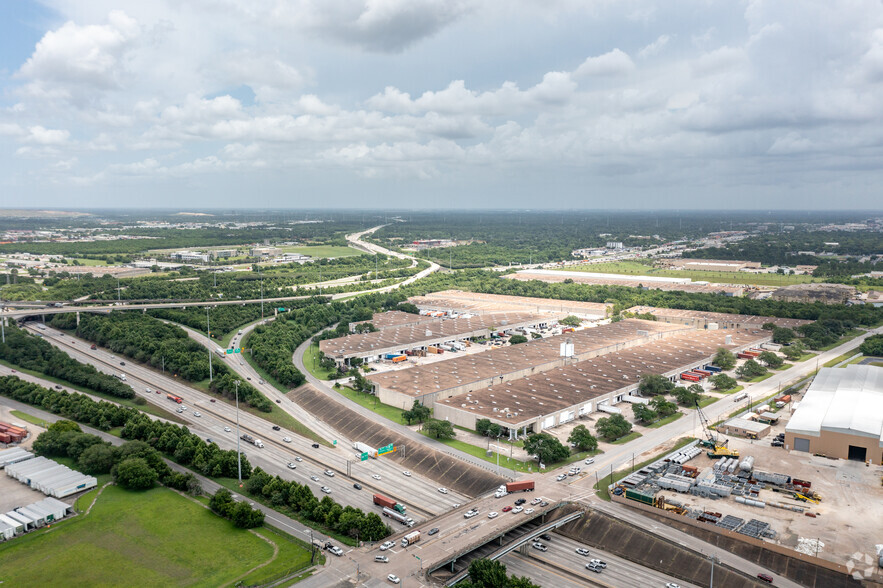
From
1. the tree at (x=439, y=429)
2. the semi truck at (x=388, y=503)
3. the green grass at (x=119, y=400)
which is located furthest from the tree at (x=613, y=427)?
the green grass at (x=119, y=400)

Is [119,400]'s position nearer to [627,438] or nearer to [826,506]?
[627,438]

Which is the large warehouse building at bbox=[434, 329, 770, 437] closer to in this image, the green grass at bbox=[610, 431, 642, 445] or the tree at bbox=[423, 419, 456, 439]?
the tree at bbox=[423, 419, 456, 439]

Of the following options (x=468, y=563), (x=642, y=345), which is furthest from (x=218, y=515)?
(x=642, y=345)

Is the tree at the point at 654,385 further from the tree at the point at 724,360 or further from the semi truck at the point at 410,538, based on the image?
the semi truck at the point at 410,538

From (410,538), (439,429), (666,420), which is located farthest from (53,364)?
(666,420)

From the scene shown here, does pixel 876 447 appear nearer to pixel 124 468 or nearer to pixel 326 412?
pixel 326 412

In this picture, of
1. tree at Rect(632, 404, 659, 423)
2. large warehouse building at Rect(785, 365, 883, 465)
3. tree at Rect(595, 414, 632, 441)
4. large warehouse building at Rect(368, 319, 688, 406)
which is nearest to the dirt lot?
large warehouse building at Rect(785, 365, 883, 465)
